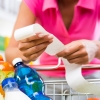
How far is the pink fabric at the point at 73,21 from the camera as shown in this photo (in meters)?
1.05

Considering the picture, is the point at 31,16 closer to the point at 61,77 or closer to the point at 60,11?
the point at 60,11

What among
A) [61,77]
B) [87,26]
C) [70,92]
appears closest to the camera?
[70,92]

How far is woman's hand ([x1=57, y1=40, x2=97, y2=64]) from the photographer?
750mm

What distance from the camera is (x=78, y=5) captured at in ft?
3.40

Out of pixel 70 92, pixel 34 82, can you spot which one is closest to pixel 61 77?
pixel 70 92

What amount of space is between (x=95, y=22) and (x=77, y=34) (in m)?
0.11

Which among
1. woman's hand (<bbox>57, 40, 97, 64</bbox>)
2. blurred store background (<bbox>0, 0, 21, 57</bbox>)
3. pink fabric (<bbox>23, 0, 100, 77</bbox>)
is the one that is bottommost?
woman's hand (<bbox>57, 40, 97, 64</bbox>)

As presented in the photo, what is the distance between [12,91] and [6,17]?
158 centimetres

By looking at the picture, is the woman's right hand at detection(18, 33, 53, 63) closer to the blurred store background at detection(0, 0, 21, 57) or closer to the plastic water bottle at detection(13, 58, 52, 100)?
the plastic water bottle at detection(13, 58, 52, 100)

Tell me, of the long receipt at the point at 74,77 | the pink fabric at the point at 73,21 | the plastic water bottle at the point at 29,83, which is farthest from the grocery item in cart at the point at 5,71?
the pink fabric at the point at 73,21

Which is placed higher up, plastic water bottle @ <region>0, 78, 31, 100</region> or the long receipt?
the long receipt

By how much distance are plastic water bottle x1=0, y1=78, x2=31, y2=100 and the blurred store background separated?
4.87ft

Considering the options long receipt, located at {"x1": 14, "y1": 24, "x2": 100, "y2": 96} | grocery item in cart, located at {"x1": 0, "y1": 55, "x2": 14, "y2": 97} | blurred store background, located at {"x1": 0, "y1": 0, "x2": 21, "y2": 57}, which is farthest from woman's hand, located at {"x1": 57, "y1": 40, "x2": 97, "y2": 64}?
blurred store background, located at {"x1": 0, "y1": 0, "x2": 21, "y2": 57}

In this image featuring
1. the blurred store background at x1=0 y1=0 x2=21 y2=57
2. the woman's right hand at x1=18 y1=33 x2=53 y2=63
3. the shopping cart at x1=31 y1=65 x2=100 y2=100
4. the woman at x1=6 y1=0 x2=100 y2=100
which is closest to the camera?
the woman's right hand at x1=18 y1=33 x2=53 y2=63
